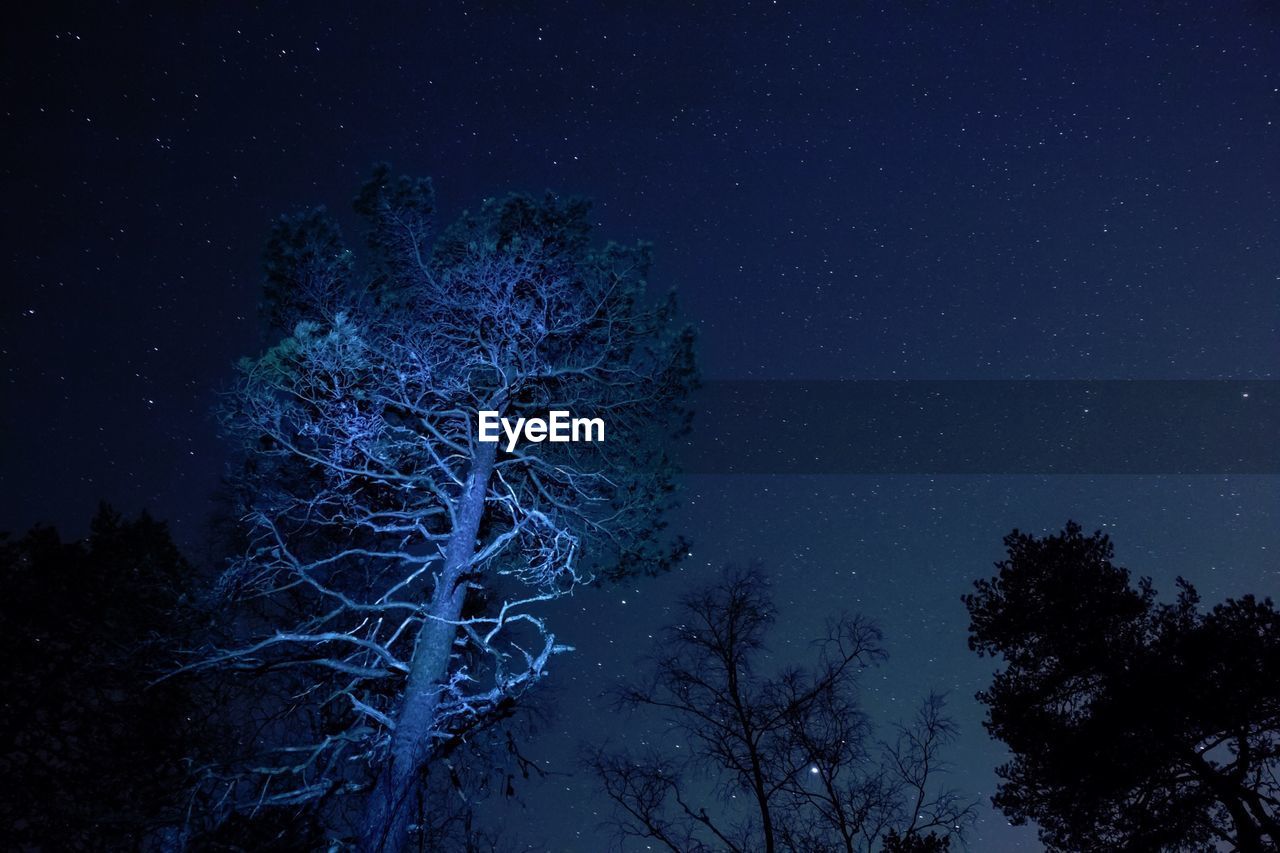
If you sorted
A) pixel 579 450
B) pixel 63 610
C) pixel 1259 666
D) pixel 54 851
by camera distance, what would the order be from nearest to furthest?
pixel 54 851 < pixel 579 450 < pixel 1259 666 < pixel 63 610

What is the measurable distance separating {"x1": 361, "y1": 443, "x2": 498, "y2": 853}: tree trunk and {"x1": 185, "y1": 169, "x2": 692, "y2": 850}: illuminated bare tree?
0.03 metres

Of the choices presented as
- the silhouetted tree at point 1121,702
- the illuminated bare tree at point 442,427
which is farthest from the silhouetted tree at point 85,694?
the silhouetted tree at point 1121,702

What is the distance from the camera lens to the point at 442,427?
9.95 metres

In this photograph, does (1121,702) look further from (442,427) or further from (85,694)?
(85,694)

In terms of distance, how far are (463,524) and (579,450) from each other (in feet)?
7.75

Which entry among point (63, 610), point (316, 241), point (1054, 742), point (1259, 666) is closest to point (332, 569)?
point (316, 241)

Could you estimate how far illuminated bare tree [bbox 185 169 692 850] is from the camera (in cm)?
817

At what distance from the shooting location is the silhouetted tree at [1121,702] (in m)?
11.1

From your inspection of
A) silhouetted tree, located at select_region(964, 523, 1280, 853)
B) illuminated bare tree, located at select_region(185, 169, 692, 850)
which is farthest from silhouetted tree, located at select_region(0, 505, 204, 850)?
silhouetted tree, located at select_region(964, 523, 1280, 853)

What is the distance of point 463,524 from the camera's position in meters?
8.71

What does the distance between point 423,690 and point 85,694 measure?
893 cm

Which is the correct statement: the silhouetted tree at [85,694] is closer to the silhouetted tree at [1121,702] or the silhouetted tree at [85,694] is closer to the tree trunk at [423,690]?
the tree trunk at [423,690]

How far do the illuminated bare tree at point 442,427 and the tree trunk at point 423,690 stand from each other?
31mm

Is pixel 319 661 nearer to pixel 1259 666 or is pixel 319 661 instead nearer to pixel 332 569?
pixel 332 569
